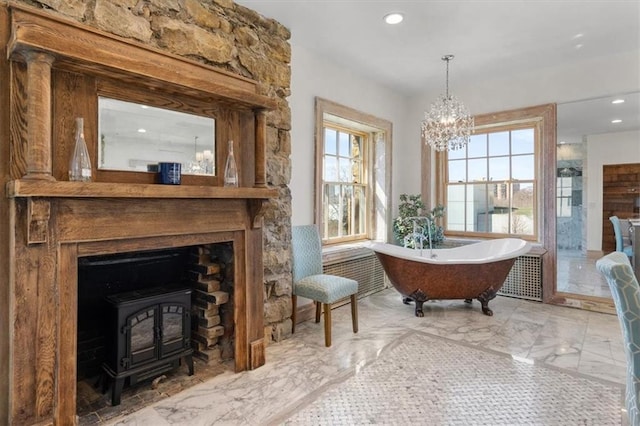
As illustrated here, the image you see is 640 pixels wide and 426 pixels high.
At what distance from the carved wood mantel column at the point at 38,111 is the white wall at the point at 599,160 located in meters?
6.49

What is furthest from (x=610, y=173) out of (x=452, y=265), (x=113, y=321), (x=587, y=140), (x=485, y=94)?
(x=113, y=321)

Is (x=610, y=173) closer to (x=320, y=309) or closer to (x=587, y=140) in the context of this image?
(x=587, y=140)

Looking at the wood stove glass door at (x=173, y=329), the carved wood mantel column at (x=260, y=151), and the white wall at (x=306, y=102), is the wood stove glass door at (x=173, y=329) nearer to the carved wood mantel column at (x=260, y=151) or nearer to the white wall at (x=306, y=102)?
the carved wood mantel column at (x=260, y=151)

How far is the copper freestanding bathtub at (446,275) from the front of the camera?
350 cm

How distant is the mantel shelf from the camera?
153 centimetres

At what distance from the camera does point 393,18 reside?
293cm

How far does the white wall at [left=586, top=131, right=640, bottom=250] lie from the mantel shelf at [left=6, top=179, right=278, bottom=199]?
5.58m

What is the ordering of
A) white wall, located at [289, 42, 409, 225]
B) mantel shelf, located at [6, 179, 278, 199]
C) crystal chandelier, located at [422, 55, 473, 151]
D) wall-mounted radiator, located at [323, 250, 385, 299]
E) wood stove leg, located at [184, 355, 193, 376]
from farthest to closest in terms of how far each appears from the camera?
wall-mounted radiator, located at [323, 250, 385, 299] < crystal chandelier, located at [422, 55, 473, 151] < white wall, located at [289, 42, 409, 225] < wood stove leg, located at [184, 355, 193, 376] < mantel shelf, located at [6, 179, 278, 199]

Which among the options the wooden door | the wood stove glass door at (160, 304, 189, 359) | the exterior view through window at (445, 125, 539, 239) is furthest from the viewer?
the wooden door

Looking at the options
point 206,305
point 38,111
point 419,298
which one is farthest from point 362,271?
point 38,111

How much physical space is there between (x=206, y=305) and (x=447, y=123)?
312cm

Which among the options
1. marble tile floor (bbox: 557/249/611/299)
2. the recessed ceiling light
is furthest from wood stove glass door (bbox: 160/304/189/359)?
marble tile floor (bbox: 557/249/611/299)

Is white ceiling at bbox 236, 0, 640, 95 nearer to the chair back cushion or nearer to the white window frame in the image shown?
the white window frame

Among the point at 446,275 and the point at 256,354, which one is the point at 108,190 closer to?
the point at 256,354
